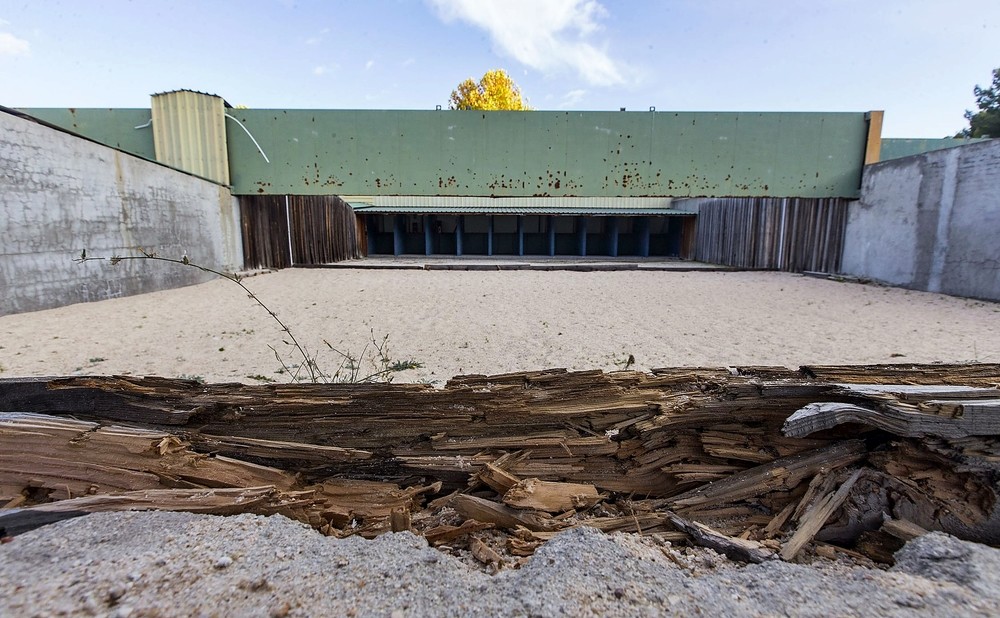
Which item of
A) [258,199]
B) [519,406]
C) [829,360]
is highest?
[258,199]

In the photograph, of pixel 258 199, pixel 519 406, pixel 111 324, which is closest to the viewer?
pixel 519 406

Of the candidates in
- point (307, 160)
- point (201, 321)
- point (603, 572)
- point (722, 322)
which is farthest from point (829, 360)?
point (307, 160)

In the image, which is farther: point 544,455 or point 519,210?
point 519,210

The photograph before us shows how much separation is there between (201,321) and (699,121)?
10.3m

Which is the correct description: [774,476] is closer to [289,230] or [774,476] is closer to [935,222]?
[935,222]

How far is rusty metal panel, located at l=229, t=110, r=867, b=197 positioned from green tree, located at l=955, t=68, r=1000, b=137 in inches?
723

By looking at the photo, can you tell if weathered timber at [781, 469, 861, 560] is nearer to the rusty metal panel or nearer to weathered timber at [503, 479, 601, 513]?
weathered timber at [503, 479, 601, 513]

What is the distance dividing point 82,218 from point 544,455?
1008 cm

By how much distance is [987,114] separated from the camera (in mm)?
21641

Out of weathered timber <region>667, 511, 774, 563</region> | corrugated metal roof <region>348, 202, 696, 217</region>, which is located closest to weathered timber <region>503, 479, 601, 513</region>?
weathered timber <region>667, 511, 774, 563</region>

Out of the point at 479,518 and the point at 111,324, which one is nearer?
the point at 479,518

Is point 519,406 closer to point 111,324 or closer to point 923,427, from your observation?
point 923,427

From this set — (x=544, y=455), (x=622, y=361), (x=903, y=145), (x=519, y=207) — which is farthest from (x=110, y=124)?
(x=903, y=145)

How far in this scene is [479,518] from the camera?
185cm
